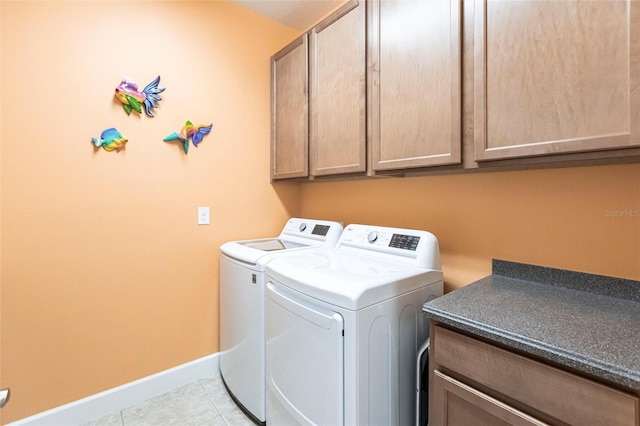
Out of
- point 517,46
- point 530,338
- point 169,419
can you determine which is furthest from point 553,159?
point 169,419

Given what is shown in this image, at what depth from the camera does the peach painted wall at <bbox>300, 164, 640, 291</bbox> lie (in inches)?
41.9

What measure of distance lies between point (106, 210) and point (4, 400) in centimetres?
114

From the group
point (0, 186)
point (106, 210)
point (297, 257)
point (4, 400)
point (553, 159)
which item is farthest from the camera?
point (106, 210)

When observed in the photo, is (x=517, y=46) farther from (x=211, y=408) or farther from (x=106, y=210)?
(x=211, y=408)

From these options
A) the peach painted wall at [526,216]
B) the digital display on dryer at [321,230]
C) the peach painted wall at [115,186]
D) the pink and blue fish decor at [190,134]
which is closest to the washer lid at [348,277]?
the peach painted wall at [526,216]

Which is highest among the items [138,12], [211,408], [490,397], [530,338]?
[138,12]

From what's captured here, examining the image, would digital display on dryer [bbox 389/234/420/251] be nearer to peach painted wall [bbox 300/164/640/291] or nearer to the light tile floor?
peach painted wall [bbox 300/164/640/291]

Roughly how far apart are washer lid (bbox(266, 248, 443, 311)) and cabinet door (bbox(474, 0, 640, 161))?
58 cm

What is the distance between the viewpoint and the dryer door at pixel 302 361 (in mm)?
1039

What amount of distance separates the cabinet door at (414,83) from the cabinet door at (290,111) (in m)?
0.56

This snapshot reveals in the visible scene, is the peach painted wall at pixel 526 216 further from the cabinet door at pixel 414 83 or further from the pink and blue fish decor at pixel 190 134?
the pink and blue fish decor at pixel 190 134

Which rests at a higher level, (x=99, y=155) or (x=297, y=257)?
(x=99, y=155)

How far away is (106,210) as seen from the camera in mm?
1648

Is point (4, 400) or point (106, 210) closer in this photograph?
point (4, 400)
